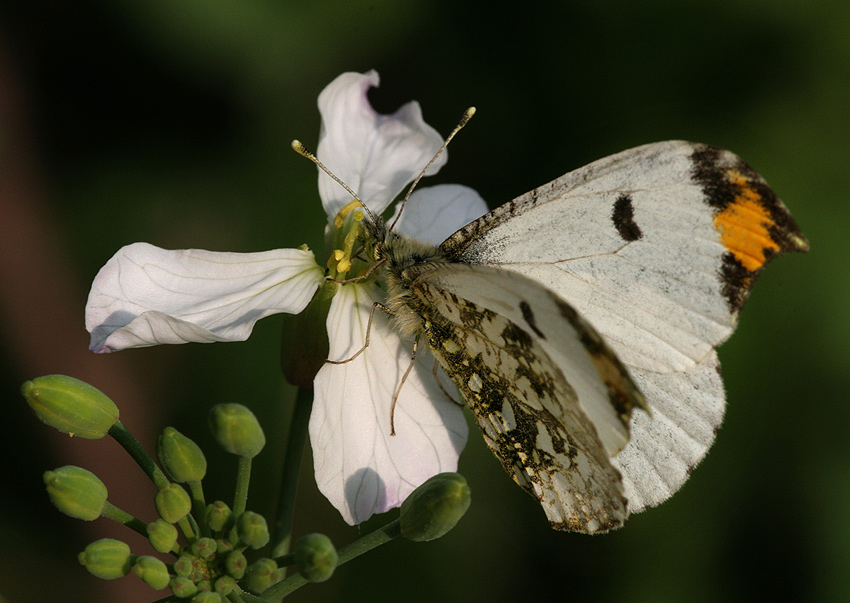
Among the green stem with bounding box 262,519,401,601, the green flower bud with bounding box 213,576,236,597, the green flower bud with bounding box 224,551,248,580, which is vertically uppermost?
the green flower bud with bounding box 224,551,248,580

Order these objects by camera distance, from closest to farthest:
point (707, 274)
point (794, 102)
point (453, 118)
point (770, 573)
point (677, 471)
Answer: point (707, 274)
point (677, 471)
point (770, 573)
point (794, 102)
point (453, 118)

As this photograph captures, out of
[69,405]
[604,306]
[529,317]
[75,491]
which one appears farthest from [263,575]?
[604,306]

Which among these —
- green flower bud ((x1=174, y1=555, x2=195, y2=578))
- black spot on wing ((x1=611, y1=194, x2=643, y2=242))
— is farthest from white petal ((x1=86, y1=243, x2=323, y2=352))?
black spot on wing ((x1=611, y1=194, x2=643, y2=242))

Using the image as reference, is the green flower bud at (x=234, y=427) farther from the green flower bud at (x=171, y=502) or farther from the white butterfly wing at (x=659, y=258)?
the white butterfly wing at (x=659, y=258)

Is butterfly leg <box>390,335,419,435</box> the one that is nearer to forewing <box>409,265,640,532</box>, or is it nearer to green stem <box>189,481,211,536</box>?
forewing <box>409,265,640,532</box>

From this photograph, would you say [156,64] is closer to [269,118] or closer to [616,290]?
[269,118]

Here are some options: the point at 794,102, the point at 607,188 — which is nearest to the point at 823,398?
the point at 794,102

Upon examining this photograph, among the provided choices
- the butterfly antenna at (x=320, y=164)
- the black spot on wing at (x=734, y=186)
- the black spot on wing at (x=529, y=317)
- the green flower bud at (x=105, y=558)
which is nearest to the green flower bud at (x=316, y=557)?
the green flower bud at (x=105, y=558)
